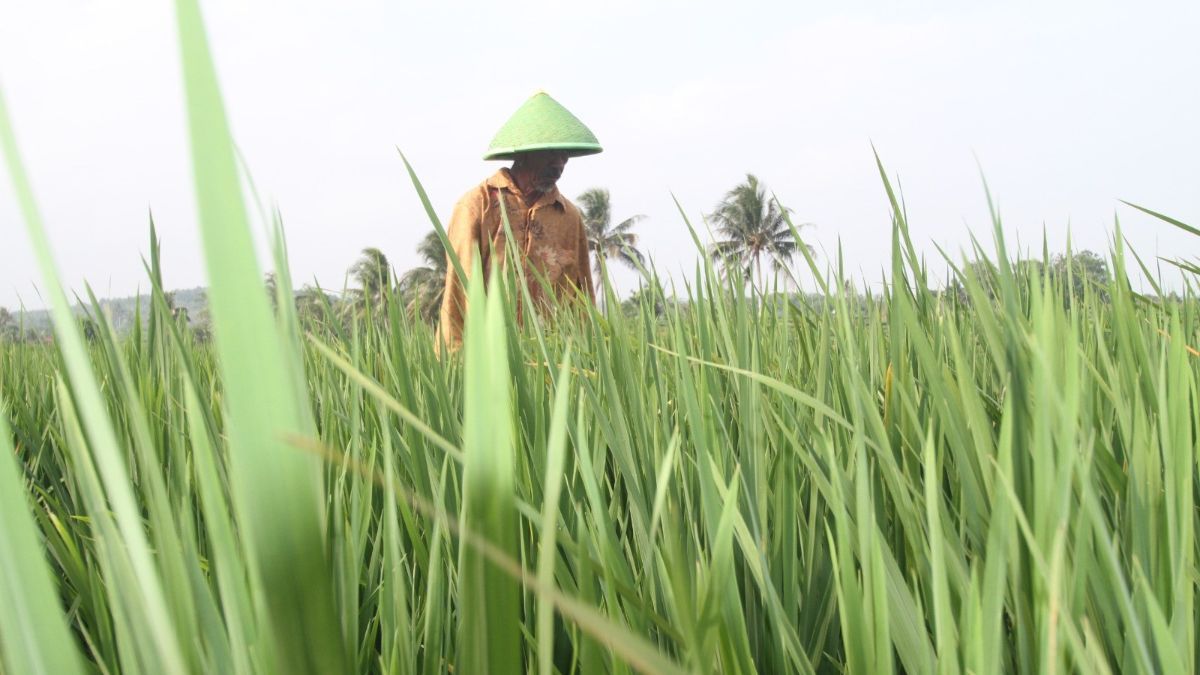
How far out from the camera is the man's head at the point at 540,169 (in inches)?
142

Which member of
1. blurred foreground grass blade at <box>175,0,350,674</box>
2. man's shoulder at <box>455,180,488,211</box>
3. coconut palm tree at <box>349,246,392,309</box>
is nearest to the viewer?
blurred foreground grass blade at <box>175,0,350,674</box>

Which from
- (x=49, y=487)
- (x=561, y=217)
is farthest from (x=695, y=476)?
(x=561, y=217)

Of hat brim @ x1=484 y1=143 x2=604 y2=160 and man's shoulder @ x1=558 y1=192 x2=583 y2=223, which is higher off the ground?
hat brim @ x1=484 y1=143 x2=604 y2=160

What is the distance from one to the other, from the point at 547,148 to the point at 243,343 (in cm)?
355

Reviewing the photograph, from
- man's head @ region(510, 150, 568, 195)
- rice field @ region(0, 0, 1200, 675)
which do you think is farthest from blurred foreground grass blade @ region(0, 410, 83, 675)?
man's head @ region(510, 150, 568, 195)

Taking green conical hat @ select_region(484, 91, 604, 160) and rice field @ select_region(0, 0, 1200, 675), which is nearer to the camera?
rice field @ select_region(0, 0, 1200, 675)

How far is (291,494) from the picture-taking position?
13cm

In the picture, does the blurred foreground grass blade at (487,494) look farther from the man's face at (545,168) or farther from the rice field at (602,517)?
the man's face at (545,168)

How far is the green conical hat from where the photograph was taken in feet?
11.8

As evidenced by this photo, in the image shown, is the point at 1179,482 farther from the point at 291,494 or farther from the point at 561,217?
the point at 561,217

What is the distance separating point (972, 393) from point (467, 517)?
286 millimetres

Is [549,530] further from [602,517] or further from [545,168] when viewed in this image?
[545,168]

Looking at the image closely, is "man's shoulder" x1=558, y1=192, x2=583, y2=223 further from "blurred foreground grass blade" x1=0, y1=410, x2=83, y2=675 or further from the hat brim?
"blurred foreground grass blade" x1=0, y1=410, x2=83, y2=675

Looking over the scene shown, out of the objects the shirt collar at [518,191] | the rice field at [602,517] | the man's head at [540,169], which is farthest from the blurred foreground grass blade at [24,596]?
the man's head at [540,169]
